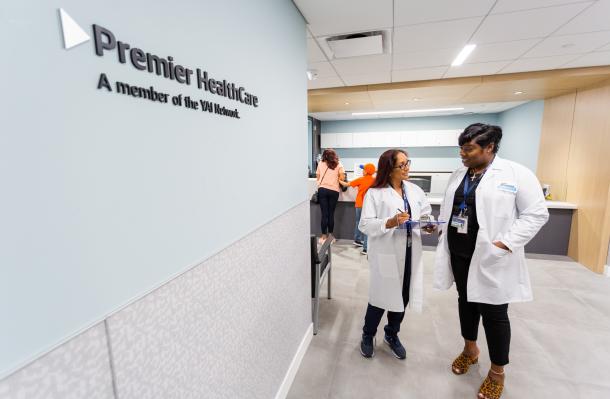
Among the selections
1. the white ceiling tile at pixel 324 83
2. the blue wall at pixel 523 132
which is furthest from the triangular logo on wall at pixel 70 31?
the blue wall at pixel 523 132

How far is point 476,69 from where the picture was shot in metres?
3.34

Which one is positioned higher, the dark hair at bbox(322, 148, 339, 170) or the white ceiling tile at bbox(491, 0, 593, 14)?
the white ceiling tile at bbox(491, 0, 593, 14)

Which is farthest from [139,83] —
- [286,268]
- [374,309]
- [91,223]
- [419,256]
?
[374,309]

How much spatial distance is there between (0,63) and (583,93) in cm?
541

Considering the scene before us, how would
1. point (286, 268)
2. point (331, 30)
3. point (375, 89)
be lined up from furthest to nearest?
1. point (375, 89)
2. point (331, 30)
3. point (286, 268)

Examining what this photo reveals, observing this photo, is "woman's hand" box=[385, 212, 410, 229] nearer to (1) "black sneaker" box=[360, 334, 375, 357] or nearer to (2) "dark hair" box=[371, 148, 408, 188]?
(2) "dark hair" box=[371, 148, 408, 188]

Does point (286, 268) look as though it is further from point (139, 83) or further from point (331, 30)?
point (331, 30)

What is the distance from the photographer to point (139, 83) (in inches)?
28.7

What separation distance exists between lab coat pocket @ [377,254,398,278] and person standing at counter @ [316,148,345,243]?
2395 millimetres

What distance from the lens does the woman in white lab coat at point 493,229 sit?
158 centimetres

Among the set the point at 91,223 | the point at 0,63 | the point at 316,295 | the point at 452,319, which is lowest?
the point at 452,319

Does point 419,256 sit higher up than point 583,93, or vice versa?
point 583,93

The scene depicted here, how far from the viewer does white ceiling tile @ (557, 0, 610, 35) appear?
1914 mm

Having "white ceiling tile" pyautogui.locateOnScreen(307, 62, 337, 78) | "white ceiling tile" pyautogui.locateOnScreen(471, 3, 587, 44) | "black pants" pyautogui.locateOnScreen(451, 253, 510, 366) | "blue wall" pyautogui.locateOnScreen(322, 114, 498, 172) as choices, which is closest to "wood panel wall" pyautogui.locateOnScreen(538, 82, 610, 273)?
"white ceiling tile" pyautogui.locateOnScreen(471, 3, 587, 44)
